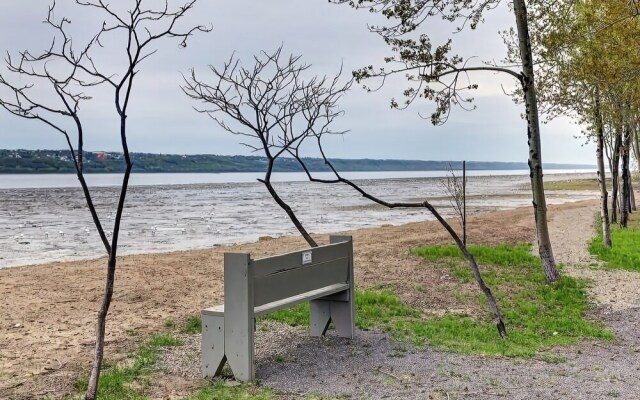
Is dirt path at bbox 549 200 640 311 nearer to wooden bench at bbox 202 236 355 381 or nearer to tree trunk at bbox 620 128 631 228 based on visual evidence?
tree trunk at bbox 620 128 631 228

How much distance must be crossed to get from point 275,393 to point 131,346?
2.75m

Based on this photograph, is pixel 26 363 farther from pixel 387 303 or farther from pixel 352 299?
pixel 387 303

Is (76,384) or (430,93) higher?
(430,93)

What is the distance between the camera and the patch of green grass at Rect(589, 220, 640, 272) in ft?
43.1

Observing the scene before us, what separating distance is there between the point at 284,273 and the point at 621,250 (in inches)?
452

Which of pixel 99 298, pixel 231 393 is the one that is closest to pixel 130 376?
pixel 231 393

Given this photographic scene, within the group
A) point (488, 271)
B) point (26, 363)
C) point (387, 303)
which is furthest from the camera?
point (488, 271)

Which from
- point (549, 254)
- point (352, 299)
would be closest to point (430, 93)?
point (549, 254)

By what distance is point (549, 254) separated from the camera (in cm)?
1144

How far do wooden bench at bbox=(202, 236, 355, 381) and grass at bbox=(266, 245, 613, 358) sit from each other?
59.6 inches

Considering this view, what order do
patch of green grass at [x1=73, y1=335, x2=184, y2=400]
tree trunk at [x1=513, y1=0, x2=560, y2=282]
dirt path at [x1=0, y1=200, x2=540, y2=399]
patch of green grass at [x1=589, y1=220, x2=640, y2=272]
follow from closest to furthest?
patch of green grass at [x1=73, y1=335, x2=184, y2=400]
dirt path at [x1=0, y1=200, x2=540, y2=399]
tree trunk at [x1=513, y1=0, x2=560, y2=282]
patch of green grass at [x1=589, y1=220, x2=640, y2=272]

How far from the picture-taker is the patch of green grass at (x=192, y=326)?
8120 mm

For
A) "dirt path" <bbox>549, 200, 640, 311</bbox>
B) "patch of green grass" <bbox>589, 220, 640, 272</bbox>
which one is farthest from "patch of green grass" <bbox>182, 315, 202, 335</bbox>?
"patch of green grass" <bbox>589, 220, 640, 272</bbox>

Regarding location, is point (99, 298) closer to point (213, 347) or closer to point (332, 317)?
point (332, 317)
